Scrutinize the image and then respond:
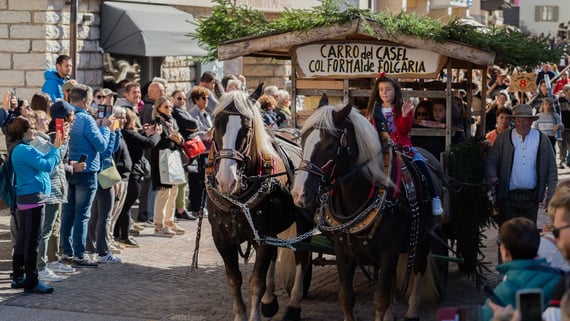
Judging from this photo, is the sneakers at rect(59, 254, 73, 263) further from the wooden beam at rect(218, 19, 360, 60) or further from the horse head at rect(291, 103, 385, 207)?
the horse head at rect(291, 103, 385, 207)

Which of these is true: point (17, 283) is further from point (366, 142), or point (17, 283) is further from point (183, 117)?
point (183, 117)

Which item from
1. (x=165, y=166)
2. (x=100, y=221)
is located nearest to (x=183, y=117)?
(x=165, y=166)

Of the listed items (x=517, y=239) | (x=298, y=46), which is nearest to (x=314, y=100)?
(x=298, y=46)

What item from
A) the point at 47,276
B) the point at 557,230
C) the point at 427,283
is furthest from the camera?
the point at 47,276

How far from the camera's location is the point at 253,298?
350 inches

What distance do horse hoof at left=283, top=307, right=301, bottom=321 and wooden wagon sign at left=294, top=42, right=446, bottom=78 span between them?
8.50 ft

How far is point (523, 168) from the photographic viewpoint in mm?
10492

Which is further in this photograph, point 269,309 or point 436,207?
point 269,309

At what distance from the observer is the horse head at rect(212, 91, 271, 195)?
8.52 meters

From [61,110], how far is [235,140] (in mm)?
3346

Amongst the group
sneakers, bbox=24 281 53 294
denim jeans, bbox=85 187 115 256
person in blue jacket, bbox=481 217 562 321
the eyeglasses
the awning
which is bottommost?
sneakers, bbox=24 281 53 294

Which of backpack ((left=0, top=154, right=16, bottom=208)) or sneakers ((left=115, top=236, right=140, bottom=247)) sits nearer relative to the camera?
backpack ((left=0, top=154, right=16, bottom=208))

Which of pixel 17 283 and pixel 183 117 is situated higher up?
pixel 183 117

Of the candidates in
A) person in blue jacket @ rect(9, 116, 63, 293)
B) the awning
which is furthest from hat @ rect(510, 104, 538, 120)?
the awning
